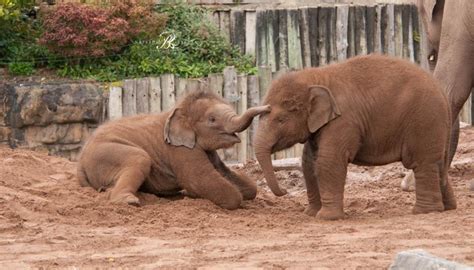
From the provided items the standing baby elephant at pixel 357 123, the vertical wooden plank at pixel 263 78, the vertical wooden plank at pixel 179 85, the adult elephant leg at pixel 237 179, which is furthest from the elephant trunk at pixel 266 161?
the vertical wooden plank at pixel 263 78

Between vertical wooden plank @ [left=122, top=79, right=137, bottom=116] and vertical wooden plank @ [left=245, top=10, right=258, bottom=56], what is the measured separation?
9.80 ft

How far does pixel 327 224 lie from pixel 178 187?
6.59ft

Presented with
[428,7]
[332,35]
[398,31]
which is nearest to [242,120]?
[428,7]

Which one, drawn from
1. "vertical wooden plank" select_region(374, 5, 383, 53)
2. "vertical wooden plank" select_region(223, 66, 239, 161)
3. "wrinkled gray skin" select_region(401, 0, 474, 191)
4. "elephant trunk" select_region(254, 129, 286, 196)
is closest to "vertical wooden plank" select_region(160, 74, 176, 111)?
"vertical wooden plank" select_region(223, 66, 239, 161)

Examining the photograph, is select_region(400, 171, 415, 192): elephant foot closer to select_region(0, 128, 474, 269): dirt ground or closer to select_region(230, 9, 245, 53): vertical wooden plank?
select_region(0, 128, 474, 269): dirt ground

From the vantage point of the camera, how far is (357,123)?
11.8 metres

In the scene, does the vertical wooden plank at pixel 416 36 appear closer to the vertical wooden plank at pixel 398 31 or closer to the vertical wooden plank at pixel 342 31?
the vertical wooden plank at pixel 398 31

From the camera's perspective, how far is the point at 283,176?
15.6m

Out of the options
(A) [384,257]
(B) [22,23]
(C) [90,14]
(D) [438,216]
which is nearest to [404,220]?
(D) [438,216]

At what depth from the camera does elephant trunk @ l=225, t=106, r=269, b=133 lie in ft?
38.7

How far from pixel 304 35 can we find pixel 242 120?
352 inches

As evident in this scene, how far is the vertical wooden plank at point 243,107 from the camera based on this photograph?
18.8 meters

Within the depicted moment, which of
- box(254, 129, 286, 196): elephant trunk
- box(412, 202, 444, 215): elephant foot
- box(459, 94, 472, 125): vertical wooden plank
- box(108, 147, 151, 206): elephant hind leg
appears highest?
box(254, 129, 286, 196): elephant trunk

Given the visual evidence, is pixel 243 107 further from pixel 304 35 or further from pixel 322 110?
pixel 322 110
